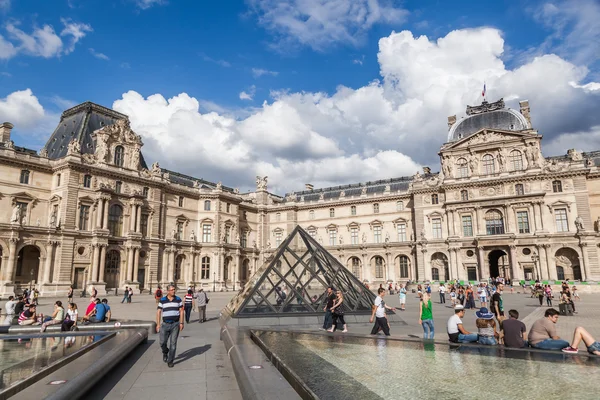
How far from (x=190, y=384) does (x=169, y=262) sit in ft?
133

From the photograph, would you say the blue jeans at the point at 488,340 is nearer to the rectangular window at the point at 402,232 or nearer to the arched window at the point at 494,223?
the arched window at the point at 494,223

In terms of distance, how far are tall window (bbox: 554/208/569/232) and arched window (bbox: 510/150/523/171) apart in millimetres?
6101

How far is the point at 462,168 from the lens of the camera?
4756cm

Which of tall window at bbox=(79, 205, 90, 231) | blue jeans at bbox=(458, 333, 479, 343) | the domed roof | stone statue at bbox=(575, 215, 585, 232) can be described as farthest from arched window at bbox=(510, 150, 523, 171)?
tall window at bbox=(79, 205, 90, 231)

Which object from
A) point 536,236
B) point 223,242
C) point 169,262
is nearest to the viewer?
point 536,236

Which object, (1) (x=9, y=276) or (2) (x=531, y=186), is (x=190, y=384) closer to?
(1) (x=9, y=276)

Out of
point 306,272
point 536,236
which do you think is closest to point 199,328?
point 306,272

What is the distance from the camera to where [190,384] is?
7.25 m

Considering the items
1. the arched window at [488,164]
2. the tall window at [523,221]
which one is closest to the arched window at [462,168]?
the arched window at [488,164]

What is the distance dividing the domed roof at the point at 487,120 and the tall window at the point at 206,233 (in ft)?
108

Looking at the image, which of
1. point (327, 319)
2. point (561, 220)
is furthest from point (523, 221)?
point (327, 319)

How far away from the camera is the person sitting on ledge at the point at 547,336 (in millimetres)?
7805

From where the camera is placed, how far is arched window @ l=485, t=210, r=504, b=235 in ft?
146

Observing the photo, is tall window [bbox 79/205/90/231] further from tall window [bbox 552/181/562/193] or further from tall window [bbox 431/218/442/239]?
tall window [bbox 552/181/562/193]
